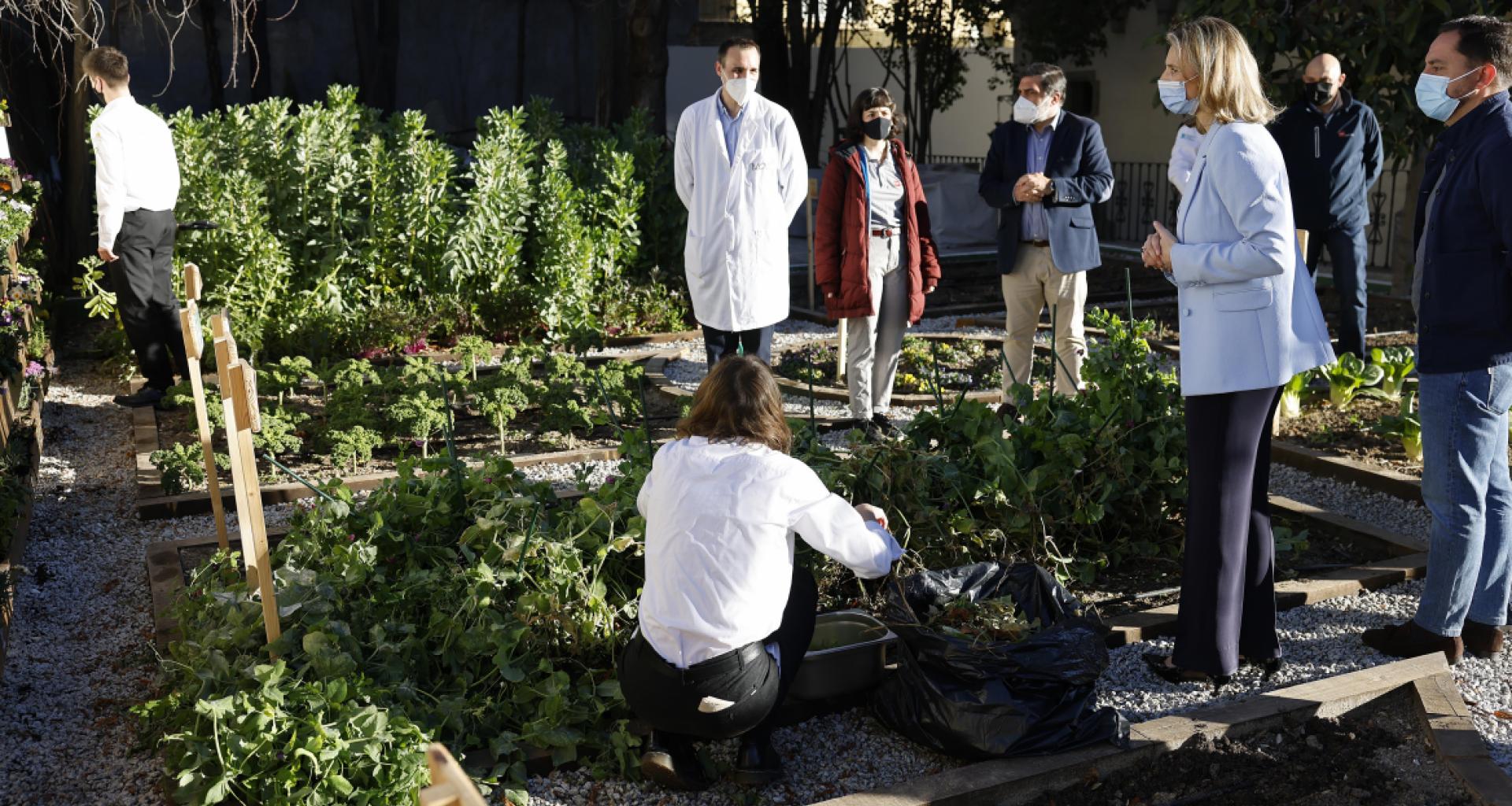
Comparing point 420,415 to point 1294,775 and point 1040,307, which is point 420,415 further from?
point 1294,775

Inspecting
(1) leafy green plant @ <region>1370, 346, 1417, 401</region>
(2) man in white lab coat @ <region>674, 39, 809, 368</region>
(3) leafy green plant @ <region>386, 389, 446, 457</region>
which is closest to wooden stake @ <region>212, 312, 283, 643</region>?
(3) leafy green plant @ <region>386, 389, 446, 457</region>

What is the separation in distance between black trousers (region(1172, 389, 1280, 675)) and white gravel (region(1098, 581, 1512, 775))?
10 centimetres

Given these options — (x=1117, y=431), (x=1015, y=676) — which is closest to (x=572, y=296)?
(x=1117, y=431)

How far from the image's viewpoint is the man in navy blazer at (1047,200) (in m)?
6.68

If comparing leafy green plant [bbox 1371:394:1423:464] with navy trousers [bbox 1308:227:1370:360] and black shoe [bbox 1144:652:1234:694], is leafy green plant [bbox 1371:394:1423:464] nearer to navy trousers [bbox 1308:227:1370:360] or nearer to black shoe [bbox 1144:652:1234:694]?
navy trousers [bbox 1308:227:1370:360]

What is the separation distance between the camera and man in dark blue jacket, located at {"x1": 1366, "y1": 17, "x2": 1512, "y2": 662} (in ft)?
13.0

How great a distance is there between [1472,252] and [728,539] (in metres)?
2.48

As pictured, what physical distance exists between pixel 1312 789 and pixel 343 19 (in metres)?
18.1

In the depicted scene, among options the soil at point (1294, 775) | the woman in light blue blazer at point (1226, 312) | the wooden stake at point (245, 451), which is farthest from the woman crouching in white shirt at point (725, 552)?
the woman in light blue blazer at point (1226, 312)

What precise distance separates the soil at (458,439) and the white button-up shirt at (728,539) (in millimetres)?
3049

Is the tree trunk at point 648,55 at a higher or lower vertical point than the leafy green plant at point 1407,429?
higher

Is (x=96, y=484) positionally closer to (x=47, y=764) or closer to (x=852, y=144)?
(x=47, y=764)

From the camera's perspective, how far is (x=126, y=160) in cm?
752

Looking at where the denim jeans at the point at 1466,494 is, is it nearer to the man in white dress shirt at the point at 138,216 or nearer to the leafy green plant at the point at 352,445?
the leafy green plant at the point at 352,445
